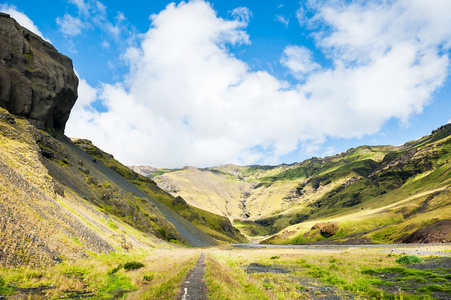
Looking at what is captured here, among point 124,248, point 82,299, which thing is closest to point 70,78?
point 124,248

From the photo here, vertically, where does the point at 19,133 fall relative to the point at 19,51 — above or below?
below

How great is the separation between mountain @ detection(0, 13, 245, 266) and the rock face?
0.29 meters

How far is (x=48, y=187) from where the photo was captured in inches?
1451

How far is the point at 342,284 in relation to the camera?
19.8 m

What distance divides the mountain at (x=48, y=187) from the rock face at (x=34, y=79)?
0.96 feet

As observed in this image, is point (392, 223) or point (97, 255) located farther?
point (392, 223)

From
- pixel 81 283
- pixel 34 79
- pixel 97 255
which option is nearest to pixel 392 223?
pixel 97 255

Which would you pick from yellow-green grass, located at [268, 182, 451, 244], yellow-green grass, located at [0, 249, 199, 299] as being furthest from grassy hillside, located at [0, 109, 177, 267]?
yellow-green grass, located at [268, 182, 451, 244]

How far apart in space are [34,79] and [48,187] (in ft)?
230

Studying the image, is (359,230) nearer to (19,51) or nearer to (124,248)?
(124,248)

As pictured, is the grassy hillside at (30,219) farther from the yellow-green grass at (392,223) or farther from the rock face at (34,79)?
the yellow-green grass at (392,223)

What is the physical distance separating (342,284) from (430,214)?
13408 cm

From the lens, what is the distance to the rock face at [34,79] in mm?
70125

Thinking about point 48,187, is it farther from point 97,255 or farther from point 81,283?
point 81,283
